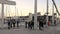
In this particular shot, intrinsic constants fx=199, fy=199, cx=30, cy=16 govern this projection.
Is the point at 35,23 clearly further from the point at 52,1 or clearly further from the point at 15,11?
the point at 15,11

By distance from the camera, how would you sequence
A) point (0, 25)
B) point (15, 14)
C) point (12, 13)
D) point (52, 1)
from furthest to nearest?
point (12, 13), point (15, 14), point (52, 1), point (0, 25)

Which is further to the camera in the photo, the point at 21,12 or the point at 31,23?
the point at 21,12

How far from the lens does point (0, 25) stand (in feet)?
119

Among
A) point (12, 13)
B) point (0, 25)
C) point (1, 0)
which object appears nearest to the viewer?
point (1, 0)

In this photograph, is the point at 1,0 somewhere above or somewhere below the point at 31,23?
above

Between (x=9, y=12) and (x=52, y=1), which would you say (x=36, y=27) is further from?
(x=9, y=12)

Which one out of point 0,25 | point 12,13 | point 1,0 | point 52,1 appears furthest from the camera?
point 12,13

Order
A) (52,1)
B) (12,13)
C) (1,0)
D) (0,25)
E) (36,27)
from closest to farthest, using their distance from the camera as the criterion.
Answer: (36,27) → (1,0) → (0,25) → (52,1) → (12,13)

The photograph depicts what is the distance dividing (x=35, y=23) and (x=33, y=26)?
1.17 metres

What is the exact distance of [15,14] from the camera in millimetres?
60594

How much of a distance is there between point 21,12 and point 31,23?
3425 cm

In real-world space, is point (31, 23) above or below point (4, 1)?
below

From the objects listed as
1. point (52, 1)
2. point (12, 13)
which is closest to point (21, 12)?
point (12, 13)

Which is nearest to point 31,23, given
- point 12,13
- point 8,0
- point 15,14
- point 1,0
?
point 1,0
